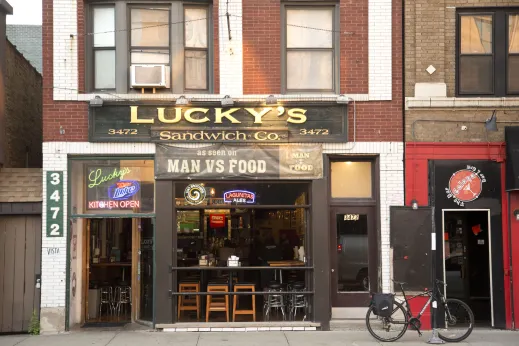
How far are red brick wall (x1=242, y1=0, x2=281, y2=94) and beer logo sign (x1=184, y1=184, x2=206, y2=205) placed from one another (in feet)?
7.22

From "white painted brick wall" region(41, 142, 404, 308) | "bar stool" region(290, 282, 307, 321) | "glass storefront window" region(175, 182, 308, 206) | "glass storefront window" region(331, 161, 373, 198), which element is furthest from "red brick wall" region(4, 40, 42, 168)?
"glass storefront window" region(331, 161, 373, 198)

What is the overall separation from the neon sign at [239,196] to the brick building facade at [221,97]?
341mm

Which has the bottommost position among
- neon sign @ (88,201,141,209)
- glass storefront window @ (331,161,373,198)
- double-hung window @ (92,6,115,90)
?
neon sign @ (88,201,141,209)

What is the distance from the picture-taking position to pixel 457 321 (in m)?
11.0

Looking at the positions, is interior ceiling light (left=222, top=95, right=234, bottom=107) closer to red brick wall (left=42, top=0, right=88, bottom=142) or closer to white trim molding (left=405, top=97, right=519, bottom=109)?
red brick wall (left=42, top=0, right=88, bottom=142)

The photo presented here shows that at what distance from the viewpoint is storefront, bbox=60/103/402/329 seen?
1175cm

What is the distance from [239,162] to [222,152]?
1.28 ft

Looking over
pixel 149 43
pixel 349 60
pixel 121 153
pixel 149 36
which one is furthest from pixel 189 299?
pixel 349 60

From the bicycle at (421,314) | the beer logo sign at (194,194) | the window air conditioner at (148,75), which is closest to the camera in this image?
the bicycle at (421,314)

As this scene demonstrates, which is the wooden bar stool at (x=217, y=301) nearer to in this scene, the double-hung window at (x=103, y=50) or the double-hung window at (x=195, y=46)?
the double-hung window at (x=195, y=46)

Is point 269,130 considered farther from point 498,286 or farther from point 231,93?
point 498,286

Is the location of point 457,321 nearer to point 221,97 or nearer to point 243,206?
point 243,206

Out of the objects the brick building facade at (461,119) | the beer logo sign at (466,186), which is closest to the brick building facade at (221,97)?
the brick building facade at (461,119)

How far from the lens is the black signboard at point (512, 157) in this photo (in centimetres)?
1142
